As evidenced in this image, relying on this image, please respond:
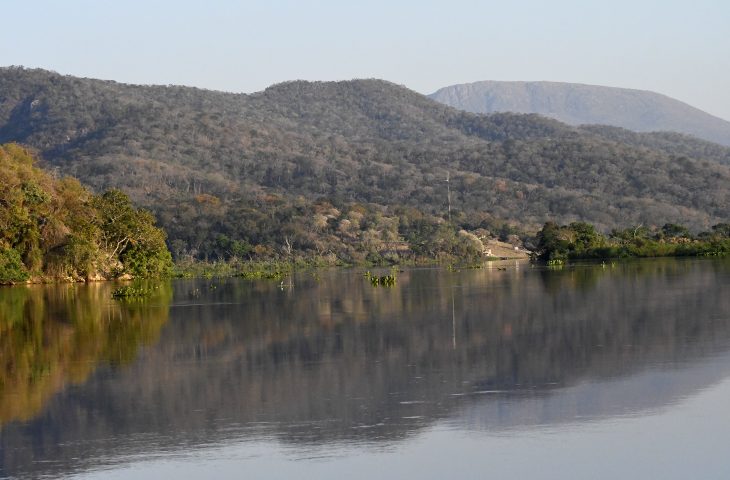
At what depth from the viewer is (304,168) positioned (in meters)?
137

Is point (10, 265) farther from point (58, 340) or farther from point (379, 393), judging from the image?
point (379, 393)

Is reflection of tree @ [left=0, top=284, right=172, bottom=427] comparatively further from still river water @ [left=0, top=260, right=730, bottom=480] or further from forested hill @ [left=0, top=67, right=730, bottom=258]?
forested hill @ [left=0, top=67, right=730, bottom=258]

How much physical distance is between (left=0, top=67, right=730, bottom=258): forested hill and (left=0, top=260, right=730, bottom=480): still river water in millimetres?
58541

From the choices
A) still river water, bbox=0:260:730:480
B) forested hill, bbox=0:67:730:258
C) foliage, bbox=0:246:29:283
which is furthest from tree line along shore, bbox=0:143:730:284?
still river water, bbox=0:260:730:480

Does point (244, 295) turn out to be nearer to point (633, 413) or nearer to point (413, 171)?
point (633, 413)

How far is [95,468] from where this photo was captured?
11.0 metres

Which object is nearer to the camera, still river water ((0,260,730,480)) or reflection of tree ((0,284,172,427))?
still river water ((0,260,730,480))

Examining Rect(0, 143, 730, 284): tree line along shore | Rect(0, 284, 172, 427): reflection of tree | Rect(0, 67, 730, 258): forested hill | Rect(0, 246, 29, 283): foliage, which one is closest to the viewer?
Rect(0, 284, 172, 427): reflection of tree

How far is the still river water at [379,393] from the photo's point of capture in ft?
36.0

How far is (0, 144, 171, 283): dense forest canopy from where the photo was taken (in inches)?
1933

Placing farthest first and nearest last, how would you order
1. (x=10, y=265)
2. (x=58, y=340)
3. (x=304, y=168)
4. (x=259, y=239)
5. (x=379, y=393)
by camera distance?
(x=304, y=168)
(x=259, y=239)
(x=10, y=265)
(x=58, y=340)
(x=379, y=393)

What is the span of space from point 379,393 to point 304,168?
123199mm

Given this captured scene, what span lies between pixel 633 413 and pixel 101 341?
41.2ft

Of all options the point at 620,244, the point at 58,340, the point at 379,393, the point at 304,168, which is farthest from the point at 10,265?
the point at 304,168
